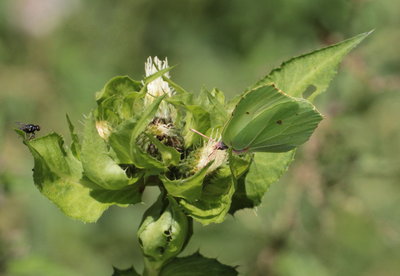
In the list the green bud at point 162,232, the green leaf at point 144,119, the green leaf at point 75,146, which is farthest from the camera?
the green leaf at point 75,146

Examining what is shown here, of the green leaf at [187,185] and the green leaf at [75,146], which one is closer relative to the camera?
the green leaf at [187,185]

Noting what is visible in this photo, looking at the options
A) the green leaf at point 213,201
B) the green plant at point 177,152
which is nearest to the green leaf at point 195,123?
the green plant at point 177,152

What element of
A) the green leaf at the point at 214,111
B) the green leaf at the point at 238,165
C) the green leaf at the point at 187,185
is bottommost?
the green leaf at the point at 187,185

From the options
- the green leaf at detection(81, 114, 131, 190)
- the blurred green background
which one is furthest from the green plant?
the blurred green background

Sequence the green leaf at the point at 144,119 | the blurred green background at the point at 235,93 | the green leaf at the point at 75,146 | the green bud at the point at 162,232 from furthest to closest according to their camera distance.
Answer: the blurred green background at the point at 235,93
the green leaf at the point at 75,146
the green bud at the point at 162,232
the green leaf at the point at 144,119

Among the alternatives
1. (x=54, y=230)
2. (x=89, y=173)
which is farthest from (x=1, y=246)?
(x=54, y=230)

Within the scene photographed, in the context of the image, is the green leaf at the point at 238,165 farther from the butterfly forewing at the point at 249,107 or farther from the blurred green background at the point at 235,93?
the blurred green background at the point at 235,93

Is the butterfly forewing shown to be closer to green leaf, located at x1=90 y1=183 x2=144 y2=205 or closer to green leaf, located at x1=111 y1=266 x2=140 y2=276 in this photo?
green leaf, located at x1=90 y1=183 x2=144 y2=205
